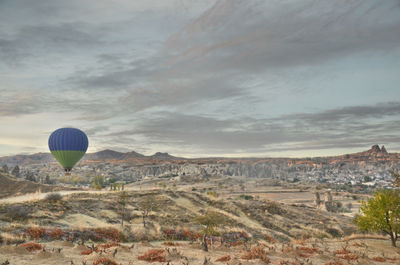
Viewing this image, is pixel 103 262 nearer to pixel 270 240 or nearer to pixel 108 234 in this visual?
pixel 108 234

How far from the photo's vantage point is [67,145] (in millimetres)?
69625

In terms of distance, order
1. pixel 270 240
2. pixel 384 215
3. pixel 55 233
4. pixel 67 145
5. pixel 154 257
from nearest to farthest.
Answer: pixel 154 257
pixel 55 233
pixel 384 215
pixel 270 240
pixel 67 145

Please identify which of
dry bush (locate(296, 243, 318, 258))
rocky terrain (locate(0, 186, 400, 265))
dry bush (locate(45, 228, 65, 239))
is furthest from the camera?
dry bush (locate(45, 228, 65, 239))

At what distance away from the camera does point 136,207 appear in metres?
48.3

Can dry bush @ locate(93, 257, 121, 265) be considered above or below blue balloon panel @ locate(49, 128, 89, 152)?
below

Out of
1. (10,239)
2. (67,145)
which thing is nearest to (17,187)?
(67,145)

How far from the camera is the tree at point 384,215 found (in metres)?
29.6

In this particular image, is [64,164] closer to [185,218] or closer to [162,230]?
[185,218]

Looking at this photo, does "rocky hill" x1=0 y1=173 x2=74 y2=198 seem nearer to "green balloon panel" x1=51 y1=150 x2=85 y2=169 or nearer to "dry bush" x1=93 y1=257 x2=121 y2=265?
"green balloon panel" x1=51 y1=150 x2=85 y2=169

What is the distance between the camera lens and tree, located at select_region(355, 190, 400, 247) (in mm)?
29594

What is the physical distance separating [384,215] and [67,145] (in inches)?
2523

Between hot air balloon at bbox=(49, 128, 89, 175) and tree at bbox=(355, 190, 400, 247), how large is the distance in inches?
2434

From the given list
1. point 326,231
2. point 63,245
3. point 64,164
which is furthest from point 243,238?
point 64,164

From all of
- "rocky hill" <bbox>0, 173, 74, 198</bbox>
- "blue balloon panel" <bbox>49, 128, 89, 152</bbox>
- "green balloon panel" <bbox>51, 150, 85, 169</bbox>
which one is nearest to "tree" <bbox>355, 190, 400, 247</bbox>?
"blue balloon panel" <bbox>49, 128, 89, 152</bbox>
